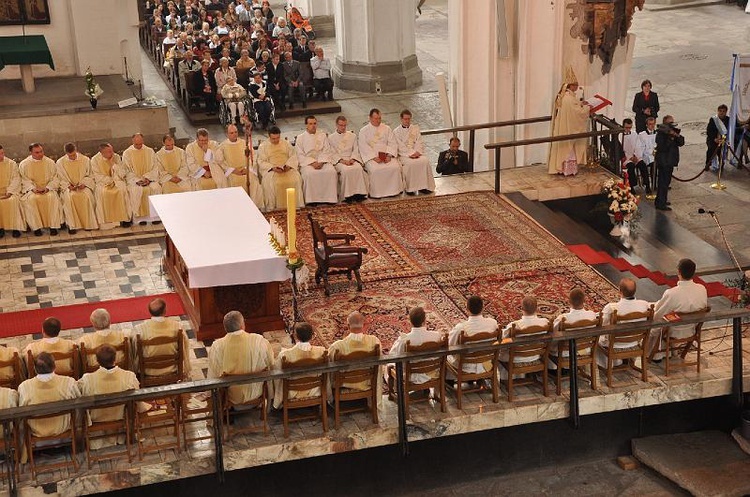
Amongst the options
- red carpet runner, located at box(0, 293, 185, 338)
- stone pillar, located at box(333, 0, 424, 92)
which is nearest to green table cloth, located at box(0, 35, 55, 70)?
stone pillar, located at box(333, 0, 424, 92)

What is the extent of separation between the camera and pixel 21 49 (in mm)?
20953

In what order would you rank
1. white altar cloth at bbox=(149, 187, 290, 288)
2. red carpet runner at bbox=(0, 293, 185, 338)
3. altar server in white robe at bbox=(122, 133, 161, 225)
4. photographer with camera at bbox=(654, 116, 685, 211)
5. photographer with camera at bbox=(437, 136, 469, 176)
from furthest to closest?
photographer with camera at bbox=(437, 136, 469, 176)
photographer with camera at bbox=(654, 116, 685, 211)
altar server in white robe at bbox=(122, 133, 161, 225)
red carpet runner at bbox=(0, 293, 185, 338)
white altar cloth at bbox=(149, 187, 290, 288)

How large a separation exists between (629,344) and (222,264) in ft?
13.0

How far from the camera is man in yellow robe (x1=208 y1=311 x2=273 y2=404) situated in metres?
10.8

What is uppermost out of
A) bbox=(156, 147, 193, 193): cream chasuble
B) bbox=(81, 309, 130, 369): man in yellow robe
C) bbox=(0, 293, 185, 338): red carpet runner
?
bbox=(81, 309, 130, 369): man in yellow robe

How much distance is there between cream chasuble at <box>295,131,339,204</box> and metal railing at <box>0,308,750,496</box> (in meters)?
6.22

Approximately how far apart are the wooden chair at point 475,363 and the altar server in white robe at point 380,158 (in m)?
6.24

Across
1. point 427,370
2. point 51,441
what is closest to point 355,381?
point 427,370

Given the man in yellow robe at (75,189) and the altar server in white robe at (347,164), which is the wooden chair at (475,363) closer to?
the altar server in white robe at (347,164)

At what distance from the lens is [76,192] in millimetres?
16016

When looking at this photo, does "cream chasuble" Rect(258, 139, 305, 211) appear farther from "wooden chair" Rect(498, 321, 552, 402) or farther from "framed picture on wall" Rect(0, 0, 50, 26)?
"framed picture on wall" Rect(0, 0, 50, 26)

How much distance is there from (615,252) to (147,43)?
56.3ft

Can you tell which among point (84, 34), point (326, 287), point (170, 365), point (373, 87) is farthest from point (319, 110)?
point (170, 365)

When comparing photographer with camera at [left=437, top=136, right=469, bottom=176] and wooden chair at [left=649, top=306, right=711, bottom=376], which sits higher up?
wooden chair at [left=649, top=306, right=711, bottom=376]
